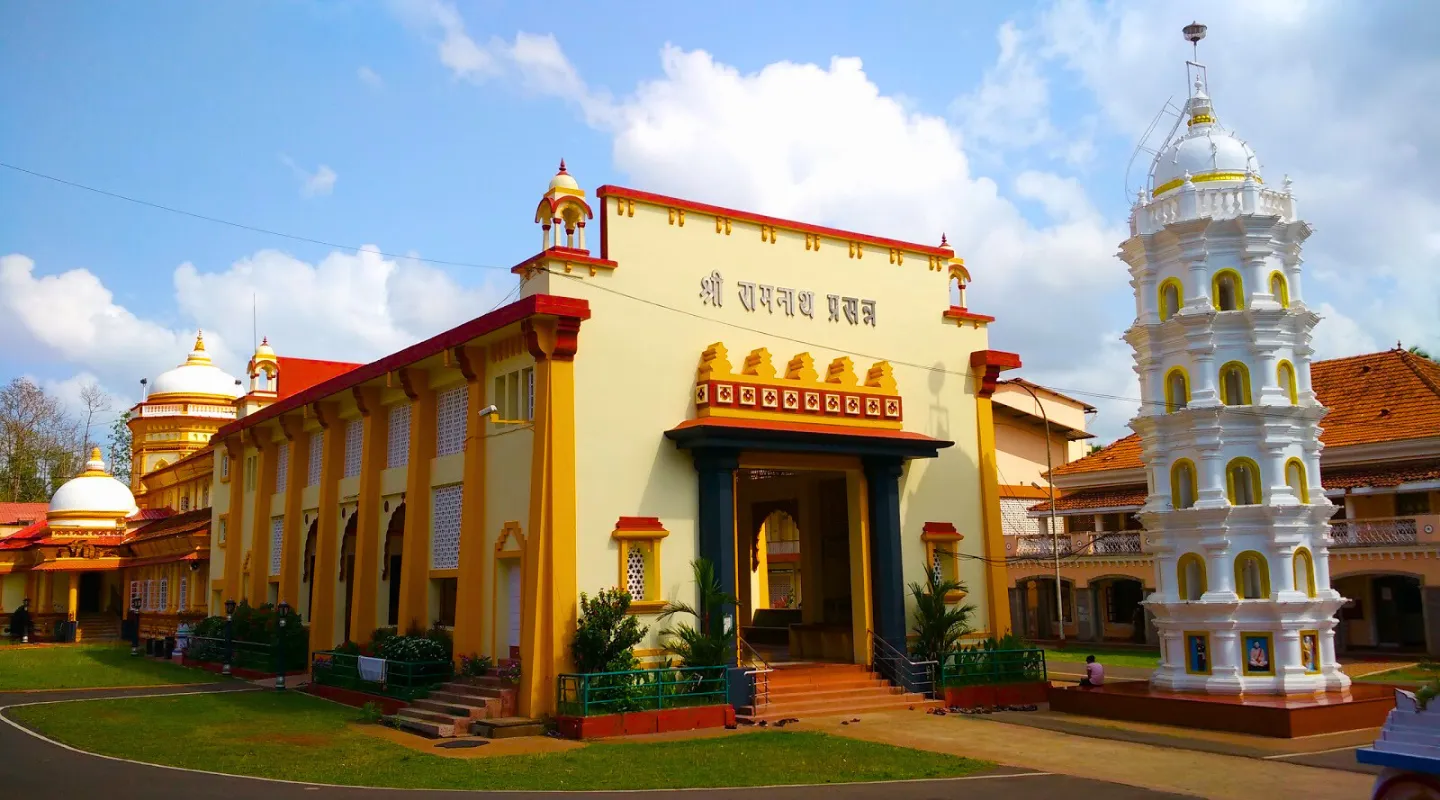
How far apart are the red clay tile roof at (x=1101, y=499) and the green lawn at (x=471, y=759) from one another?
26699 millimetres

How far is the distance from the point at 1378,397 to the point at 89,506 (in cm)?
4893

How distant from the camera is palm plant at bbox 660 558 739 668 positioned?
779 inches

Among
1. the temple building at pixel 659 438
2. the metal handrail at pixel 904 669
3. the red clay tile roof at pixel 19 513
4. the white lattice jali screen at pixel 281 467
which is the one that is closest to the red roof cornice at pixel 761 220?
the temple building at pixel 659 438

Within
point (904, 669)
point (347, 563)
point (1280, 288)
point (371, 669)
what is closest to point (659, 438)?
point (904, 669)

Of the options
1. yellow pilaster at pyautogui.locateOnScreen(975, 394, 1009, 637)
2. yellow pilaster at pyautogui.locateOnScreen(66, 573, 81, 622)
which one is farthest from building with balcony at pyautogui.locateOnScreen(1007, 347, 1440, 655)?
yellow pilaster at pyautogui.locateOnScreen(66, 573, 81, 622)

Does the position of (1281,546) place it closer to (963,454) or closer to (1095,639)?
(963,454)

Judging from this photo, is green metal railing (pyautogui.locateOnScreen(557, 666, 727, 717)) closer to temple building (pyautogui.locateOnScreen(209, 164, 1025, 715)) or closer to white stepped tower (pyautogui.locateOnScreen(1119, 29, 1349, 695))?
temple building (pyautogui.locateOnScreen(209, 164, 1025, 715))

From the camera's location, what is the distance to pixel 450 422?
2352 centimetres

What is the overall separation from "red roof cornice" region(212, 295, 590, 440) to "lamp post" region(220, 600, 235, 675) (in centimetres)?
564

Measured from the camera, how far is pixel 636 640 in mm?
19047

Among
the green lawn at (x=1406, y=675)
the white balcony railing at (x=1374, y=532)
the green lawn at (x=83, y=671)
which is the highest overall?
the white balcony railing at (x=1374, y=532)

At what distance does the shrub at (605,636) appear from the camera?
18.7 m

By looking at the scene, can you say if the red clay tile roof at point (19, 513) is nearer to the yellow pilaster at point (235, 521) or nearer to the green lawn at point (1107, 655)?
the yellow pilaster at point (235, 521)

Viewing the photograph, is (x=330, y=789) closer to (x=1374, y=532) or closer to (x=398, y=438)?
(x=398, y=438)
